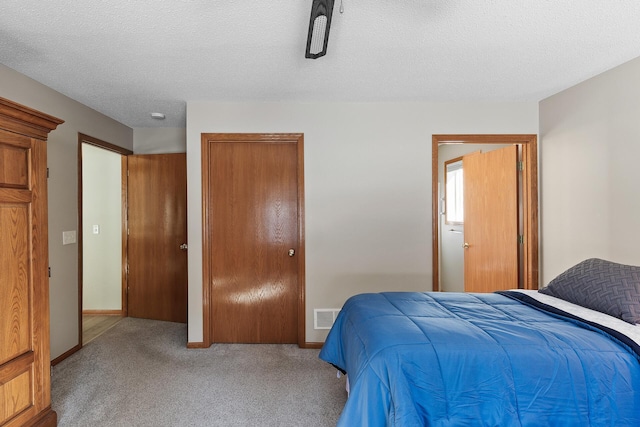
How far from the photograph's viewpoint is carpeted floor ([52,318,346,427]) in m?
2.16

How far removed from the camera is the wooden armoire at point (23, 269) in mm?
1761

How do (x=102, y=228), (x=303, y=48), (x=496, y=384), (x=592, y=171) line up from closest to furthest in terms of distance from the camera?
(x=496, y=384) < (x=303, y=48) < (x=592, y=171) < (x=102, y=228)

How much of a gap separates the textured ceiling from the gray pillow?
54.3 inches

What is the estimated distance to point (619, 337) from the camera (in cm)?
149

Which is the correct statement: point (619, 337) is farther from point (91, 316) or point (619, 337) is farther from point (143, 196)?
point (91, 316)

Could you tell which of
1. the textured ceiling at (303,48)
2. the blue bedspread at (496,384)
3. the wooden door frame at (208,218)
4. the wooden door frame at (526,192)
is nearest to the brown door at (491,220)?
the wooden door frame at (526,192)

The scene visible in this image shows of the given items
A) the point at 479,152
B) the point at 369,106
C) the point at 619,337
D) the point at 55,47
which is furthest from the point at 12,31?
the point at 479,152

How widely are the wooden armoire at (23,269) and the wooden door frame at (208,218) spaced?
1318 millimetres

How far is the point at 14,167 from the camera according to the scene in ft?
6.01

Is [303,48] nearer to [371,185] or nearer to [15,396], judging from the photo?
[371,185]

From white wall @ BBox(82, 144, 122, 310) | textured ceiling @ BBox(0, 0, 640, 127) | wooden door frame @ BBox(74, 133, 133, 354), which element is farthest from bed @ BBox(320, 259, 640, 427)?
white wall @ BBox(82, 144, 122, 310)

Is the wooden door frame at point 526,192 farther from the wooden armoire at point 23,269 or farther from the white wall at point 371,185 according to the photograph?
the wooden armoire at point 23,269

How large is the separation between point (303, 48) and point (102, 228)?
11.9ft

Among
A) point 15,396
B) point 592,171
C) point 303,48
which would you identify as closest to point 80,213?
point 15,396
